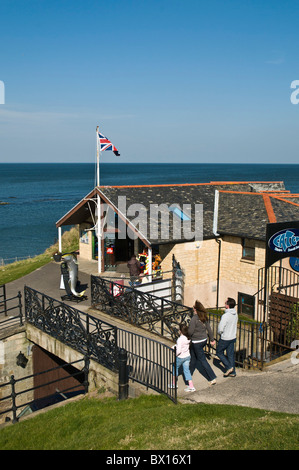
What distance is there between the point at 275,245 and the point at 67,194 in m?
123

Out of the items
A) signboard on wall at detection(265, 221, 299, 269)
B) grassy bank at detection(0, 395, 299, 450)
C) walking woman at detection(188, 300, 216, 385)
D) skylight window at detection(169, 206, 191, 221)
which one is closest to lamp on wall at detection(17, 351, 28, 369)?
grassy bank at detection(0, 395, 299, 450)

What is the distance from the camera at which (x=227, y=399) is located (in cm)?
948

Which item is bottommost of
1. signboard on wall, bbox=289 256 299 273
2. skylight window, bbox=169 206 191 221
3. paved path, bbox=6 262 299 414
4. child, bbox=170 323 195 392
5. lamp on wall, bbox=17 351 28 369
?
lamp on wall, bbox=17 351 28 369

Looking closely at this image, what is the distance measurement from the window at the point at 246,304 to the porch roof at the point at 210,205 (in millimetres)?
3092

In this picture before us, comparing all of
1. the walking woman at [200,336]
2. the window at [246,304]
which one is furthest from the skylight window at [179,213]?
the walking woman at [200,336]

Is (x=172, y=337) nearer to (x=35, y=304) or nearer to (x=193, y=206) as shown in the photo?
(x=35, y=304)

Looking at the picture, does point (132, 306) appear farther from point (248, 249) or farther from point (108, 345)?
point (248, 249)

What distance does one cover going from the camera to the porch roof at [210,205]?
2098cm

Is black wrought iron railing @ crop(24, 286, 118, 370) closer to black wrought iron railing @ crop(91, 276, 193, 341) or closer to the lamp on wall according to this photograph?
the lamp on wall

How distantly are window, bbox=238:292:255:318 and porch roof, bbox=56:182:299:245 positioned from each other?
10.1 feet

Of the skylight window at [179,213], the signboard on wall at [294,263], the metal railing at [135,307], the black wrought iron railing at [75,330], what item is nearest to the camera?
the black wrought iron railing at [75,330]

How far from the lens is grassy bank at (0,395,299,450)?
6.88 meters

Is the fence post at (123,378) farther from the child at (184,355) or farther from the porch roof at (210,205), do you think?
the porch roof at (210,205)
